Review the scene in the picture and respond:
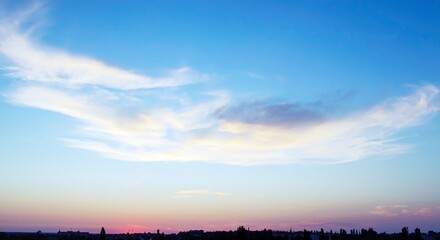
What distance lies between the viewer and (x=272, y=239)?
163m

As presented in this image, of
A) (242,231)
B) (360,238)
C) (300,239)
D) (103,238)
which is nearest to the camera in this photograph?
(103,238)

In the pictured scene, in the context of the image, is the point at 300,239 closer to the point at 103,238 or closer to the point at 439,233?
Answer: the point at 439,233

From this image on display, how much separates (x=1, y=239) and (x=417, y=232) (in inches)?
6258

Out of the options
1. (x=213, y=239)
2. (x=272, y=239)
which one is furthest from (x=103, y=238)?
(x=213, y=239)

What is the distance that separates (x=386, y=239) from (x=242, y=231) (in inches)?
4420

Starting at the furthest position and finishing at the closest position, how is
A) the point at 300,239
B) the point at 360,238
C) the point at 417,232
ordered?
the point at 360,238
the point at 300,239
the point at 417,232

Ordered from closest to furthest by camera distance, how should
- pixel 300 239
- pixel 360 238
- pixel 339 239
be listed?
1. pixel 300 239
2. pixel 339 239
3. pixel 360 238

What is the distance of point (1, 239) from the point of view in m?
199

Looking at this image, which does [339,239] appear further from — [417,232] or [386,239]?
[417,232]

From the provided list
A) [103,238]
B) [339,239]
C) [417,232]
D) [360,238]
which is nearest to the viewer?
[103,238]

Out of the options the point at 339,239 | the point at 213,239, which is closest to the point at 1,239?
the point at 213,239

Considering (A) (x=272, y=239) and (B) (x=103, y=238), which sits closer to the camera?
(B) (x=103, y=238)

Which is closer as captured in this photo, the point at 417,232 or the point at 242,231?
the point at 242,231

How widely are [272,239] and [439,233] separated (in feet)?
237
